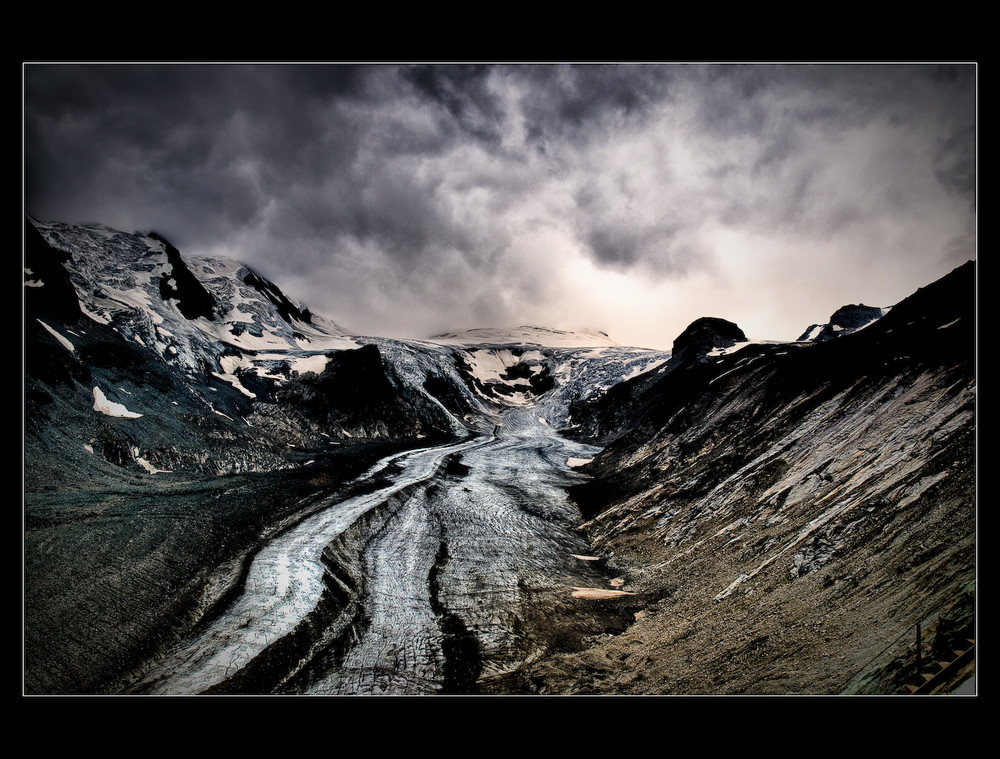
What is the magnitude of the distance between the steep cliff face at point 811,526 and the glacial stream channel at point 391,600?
2.04 m

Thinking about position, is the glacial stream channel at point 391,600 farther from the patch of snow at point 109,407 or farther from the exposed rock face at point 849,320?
the exposed rock face at point 849,320

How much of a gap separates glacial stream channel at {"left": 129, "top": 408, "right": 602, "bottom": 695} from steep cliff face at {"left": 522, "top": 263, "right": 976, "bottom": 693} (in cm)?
204

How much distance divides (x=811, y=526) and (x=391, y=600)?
1126 centimetres

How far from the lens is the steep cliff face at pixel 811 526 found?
6625 mm

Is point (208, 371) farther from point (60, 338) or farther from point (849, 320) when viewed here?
point (849, 320)

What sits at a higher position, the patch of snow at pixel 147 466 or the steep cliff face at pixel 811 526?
the patch of snow at pixel 147 466

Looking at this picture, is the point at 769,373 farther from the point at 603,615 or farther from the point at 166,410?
the point at 166,410

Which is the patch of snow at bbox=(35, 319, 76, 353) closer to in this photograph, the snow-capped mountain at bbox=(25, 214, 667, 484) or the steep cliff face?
the snow-capped mountain at bbox=(25, 214, 667, 484)

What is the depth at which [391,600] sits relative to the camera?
12820mm

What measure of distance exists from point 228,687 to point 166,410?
28.2 meters

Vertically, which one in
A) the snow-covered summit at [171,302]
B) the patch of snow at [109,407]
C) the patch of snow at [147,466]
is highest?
the snow-covered summit at [171,302]

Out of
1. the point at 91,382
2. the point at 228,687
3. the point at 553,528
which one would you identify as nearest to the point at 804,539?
the point at 553,528

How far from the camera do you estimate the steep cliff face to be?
6625 mm

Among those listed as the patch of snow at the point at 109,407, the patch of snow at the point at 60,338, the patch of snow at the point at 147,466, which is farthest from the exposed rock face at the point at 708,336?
the patch of snow at the point at 60,338
